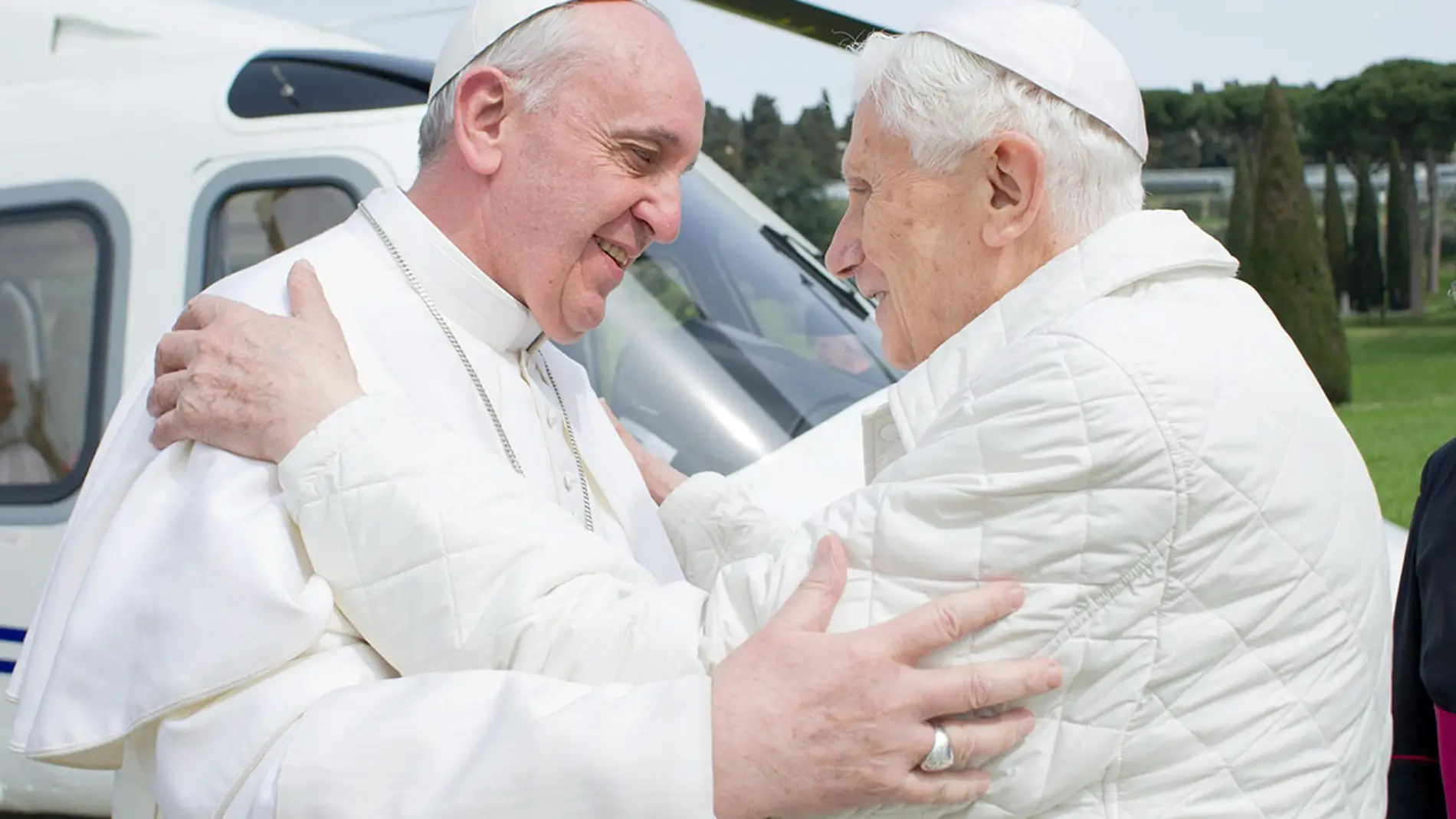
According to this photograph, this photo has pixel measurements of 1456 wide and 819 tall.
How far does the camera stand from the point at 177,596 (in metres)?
1.81

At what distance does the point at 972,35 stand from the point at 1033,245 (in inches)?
11.1

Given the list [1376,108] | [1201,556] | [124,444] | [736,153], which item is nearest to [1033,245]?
[1201,556]

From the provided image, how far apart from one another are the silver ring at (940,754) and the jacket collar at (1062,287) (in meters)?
0.36

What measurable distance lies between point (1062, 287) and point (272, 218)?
288 cm

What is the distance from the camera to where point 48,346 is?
13.2 ft

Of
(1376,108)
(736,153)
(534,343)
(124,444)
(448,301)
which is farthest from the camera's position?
(1376,108)

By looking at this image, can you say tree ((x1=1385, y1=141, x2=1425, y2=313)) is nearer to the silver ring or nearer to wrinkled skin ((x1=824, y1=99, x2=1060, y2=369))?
wrinkled skin ((x1=824, y1=99, x2=1060, y2=369))

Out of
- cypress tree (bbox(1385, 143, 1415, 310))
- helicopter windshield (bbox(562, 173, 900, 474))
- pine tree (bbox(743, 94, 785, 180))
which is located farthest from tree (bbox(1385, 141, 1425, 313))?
helicopter windshield (bbox(562, 173, 900, 474))

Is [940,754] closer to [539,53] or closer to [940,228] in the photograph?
[940,228]

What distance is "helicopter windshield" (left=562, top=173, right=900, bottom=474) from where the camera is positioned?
12.6 feet

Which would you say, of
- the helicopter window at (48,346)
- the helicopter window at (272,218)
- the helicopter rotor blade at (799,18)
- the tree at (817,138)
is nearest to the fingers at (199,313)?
the helicopter window at (272,218)

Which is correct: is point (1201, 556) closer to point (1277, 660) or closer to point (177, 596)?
point (1277, 660)

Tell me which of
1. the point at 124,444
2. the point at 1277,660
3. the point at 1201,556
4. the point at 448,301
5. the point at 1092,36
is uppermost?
the point at 1092,36

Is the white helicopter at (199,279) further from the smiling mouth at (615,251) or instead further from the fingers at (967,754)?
the fingers at (967,754)
